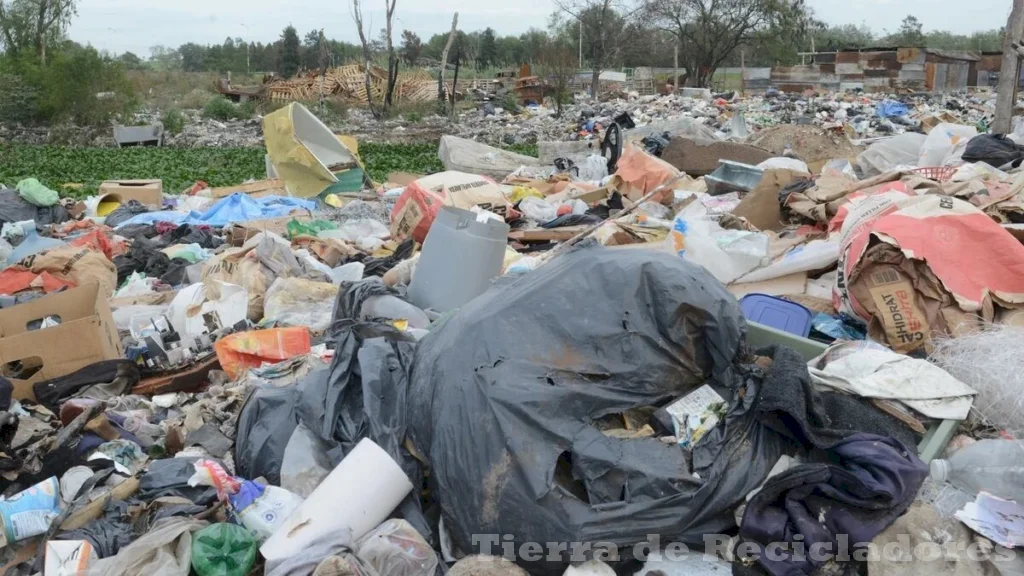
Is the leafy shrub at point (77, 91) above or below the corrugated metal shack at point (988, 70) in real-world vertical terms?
below

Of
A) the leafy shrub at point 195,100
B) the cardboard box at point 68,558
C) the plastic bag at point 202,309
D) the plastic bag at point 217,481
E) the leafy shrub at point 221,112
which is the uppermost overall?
the leafy shrub at point 195,100

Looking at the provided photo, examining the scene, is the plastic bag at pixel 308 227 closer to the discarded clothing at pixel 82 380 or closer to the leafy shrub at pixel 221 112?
the discarded clothing at pixel 82 380

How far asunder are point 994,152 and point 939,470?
15.5 feet

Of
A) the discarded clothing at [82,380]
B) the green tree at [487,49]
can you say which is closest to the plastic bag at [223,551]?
the discarded clothing at [82,380]

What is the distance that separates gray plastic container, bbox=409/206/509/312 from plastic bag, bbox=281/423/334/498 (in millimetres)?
1436

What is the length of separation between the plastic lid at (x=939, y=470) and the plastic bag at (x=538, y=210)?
14.8 feet

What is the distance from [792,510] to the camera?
Answer: 7.34ft

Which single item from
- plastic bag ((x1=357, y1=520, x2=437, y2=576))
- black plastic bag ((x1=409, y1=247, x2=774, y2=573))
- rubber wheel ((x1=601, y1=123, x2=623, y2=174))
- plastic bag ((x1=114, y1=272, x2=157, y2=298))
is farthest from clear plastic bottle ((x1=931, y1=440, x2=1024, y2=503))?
rubber wheel ((x1=601, y1=123, x2=623, y2=174))

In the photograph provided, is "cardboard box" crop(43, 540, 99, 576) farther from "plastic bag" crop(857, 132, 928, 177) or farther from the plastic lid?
"plastic bag" crop(857, 132, 928, 177)

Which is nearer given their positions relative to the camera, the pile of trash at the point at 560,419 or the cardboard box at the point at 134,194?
the pile of trash at the point at 560,419

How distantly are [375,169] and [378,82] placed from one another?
38.6ft

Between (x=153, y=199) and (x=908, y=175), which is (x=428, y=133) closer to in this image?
(x=153, y=199)

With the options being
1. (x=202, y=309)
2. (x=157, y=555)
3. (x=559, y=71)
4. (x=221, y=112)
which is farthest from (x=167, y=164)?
(x=157, y=555)

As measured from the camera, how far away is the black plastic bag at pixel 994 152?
610cm
